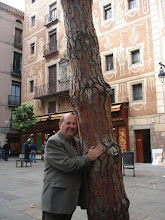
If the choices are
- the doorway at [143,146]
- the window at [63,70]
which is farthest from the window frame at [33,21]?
the doorway at [143,146]

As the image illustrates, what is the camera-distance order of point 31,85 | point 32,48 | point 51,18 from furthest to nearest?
point 32,48 → point 31,85 → point 51,18

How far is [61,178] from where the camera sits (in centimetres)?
228

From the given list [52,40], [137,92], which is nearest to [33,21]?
[52,40]

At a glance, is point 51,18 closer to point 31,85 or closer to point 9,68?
point 31,85

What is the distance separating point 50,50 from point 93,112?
21.8 metres

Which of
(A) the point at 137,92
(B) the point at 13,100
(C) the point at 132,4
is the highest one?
(C) the point at 132,4

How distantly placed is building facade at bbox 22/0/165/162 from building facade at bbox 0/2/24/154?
648cm

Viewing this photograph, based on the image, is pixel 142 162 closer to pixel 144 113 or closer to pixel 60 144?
pixel 144 113

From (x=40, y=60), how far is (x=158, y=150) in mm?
15469

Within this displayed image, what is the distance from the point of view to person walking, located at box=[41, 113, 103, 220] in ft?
7.38

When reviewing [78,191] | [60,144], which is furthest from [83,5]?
[78,191]

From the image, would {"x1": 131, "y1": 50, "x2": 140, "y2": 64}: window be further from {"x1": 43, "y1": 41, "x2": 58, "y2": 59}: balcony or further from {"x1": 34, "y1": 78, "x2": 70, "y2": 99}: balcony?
{"x1": 43, "y1": 41, "x2": 58, "y2": 59}: balcony

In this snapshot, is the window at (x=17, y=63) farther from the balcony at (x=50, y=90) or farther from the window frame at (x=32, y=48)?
the balcony at (x=50, y=90)

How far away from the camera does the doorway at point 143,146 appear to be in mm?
16141
